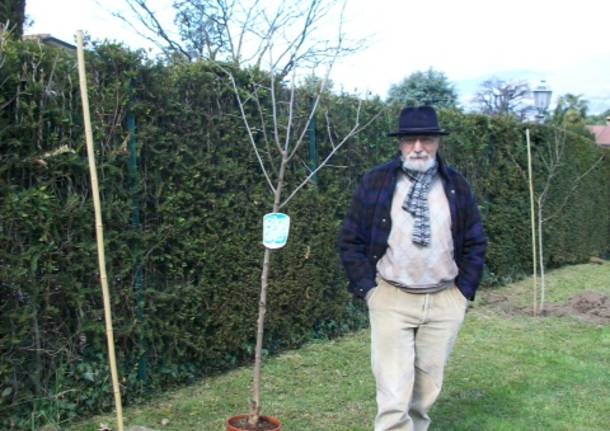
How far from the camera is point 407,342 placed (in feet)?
12.6

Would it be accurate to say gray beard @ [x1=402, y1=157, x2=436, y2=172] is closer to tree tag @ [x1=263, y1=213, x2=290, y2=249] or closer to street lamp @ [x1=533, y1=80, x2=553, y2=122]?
tree tag @ [x1=263, y1=213, x2=290, y2=249]

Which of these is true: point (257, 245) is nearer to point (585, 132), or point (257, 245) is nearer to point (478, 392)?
point (478, 392)

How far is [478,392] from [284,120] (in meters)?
2.99

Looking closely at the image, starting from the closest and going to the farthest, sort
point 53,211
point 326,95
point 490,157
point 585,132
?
1. point 53,211
2. point 326,95
3. point 490,157
4. point 585,132

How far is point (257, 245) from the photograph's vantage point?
6.14 metres

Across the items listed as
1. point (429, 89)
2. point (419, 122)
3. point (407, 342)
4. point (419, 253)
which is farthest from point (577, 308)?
point (429, 89)

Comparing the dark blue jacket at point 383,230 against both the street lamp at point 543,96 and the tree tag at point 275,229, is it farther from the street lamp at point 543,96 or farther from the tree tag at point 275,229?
the street lamp at point 543,96

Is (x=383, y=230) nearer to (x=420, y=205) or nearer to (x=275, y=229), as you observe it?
Result: (x=420, y=205)

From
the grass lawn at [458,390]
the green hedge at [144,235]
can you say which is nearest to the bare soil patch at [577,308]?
the grass lawn at [458,390]

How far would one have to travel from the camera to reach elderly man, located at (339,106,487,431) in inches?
149

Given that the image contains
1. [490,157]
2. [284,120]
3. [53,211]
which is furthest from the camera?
[490,157]

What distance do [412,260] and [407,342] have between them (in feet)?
1.55

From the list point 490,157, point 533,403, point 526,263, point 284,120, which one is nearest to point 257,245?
point 284,120

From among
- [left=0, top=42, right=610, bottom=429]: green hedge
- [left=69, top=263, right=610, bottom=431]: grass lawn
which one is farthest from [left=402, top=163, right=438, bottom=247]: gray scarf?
[left=0, top=42, right=610, bottom=429]: green hedge
